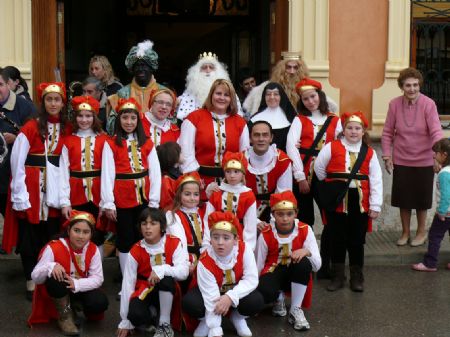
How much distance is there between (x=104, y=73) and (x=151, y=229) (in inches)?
114

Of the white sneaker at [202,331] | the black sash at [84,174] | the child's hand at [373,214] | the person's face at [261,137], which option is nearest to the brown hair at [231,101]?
the person's face at [261,137]

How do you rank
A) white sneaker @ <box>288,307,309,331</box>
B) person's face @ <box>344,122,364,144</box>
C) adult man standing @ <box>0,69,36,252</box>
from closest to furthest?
1. white sneaker @ <box>288,307,309,331</box>
2. person's face @ <box>344,122,364,144</box>
3. adult man standing @ <box>0,69,36,252</box>

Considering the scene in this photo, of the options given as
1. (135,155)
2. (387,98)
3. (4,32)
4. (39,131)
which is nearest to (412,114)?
(387,98)

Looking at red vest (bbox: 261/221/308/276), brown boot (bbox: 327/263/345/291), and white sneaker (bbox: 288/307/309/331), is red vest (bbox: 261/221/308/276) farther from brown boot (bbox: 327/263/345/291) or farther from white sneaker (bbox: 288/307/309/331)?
brown boot (bbox: 327/263/345/291)

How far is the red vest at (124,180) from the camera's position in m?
6.23

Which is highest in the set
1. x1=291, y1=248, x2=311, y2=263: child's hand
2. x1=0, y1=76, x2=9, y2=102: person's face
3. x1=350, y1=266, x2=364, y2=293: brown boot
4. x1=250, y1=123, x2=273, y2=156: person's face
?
x1=0, y1=76, x2=9, y2=102: person's face

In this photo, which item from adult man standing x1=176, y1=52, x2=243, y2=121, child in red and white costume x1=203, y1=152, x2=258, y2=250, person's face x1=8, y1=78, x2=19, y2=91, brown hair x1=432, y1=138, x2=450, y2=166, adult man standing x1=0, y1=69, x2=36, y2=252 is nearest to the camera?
child in red and white costume x1=203, y1=152, x2=258, y2=250

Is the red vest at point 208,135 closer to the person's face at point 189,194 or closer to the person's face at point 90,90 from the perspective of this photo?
the person's face at point 189,194

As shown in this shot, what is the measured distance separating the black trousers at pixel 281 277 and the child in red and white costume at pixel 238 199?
0.26 meters

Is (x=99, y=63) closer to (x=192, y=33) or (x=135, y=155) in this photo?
(x=135, y=155)

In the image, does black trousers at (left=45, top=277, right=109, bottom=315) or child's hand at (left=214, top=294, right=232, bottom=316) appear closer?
child's hand at (left=214, top=294, right=232, bottom=316)

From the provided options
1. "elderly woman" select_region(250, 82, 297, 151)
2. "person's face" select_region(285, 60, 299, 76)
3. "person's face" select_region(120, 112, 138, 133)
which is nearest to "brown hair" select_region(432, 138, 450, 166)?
"elderly woman" select_region(250, 82, 297, 151)

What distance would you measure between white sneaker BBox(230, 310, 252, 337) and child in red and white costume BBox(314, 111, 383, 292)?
1.28 m

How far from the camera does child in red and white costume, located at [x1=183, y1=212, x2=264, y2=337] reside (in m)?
5.50
